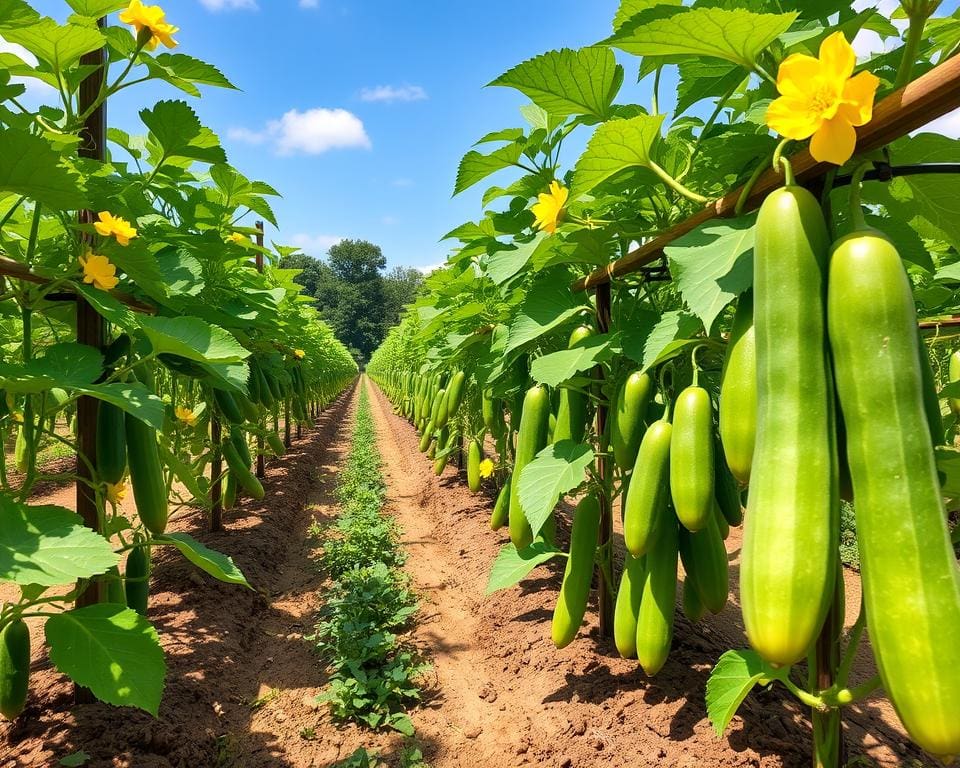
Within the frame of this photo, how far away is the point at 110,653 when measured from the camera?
167 cm

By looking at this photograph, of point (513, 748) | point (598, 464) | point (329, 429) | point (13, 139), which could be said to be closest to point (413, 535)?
point (513, 748)

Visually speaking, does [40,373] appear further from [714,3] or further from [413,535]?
[413,535]

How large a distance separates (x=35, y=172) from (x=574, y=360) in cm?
168

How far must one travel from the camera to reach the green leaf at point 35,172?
1.33m

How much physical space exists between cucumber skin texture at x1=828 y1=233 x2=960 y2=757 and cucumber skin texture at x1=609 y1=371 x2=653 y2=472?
1.02 meters

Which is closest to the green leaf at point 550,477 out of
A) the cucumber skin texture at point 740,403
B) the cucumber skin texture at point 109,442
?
the cucumber skin texture at point 740,403

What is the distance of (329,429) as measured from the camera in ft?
54.3

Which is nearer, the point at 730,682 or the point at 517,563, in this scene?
the point at 730,682

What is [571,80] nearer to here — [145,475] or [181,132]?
[181,132]

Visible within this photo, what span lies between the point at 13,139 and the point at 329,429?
618 inches

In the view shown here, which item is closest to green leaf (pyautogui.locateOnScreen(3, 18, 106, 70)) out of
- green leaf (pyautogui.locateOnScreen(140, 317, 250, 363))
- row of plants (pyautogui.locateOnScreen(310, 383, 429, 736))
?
green leaf (pyautogui.locateOnScreen(140, 317, 250, 363))

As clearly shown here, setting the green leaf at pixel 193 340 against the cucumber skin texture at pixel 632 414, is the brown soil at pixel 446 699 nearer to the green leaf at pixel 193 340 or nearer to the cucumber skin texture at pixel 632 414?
the cucumber skin texture at pixel 632 414

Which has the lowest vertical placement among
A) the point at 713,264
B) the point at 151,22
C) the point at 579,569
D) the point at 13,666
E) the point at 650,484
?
the point at 13,666

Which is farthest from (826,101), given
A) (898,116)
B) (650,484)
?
(650,484)
